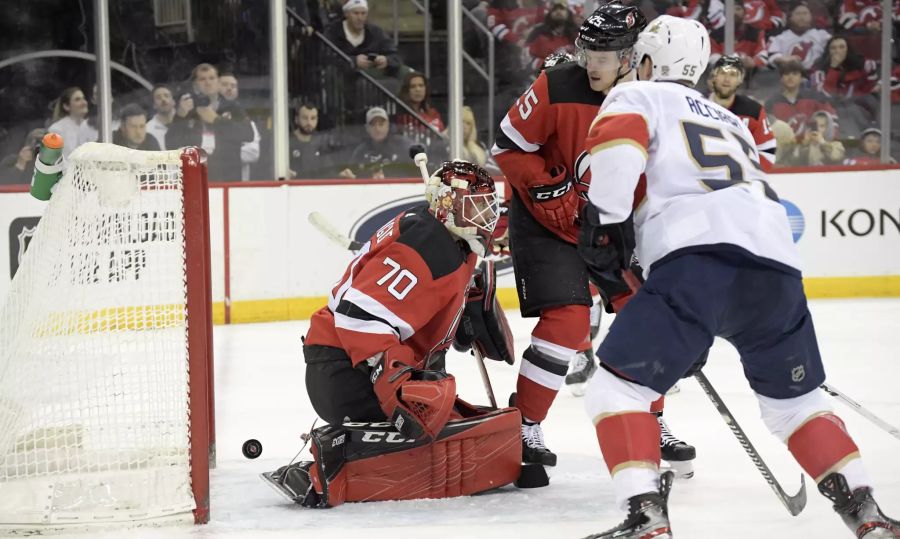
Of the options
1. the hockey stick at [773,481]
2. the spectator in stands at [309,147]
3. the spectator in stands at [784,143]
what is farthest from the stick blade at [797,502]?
the spectator in stands at [784,143]

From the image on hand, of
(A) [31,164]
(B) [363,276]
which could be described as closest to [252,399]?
(B) [363,276]

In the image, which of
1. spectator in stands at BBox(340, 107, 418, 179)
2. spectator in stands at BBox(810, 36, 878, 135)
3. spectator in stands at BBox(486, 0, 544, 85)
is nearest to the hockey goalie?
spectator in stands at BBox(340, 107, 418, 179)

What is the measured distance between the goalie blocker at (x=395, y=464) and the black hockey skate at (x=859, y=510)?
0.83m

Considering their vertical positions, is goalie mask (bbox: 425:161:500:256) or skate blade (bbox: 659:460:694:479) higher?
goalie mask (bbox: 425:161:500:256)

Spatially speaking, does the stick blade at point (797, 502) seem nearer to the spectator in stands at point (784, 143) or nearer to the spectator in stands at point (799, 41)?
the spectator in stands at point (784, 143)

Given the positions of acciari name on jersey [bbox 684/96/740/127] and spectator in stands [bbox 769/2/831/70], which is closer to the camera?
acciari name on jersey [bbox 684/96/740/127]

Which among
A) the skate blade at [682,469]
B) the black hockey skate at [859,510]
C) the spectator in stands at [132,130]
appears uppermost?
the black hockey skate at [859,510]

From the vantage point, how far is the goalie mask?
2809mm

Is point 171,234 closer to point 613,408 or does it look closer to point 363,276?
point 363,276

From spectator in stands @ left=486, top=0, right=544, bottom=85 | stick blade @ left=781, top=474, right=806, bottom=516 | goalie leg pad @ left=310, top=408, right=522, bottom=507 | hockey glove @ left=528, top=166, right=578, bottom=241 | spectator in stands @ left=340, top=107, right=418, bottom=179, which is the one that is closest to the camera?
stick blade @ left=781, top=474, right=806, bottom=516

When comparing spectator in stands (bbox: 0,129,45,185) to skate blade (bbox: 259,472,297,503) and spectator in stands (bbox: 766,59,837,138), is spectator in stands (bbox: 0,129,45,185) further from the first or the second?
spectator in stands (bbox: 766,59,837,138)

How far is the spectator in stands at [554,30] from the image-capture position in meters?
6.82

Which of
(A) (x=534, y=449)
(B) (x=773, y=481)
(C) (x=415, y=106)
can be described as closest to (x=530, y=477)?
(A) (x=534, y=449)

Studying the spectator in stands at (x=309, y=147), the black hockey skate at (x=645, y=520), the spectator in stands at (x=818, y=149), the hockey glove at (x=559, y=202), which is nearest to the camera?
the black hockey skate at (x=645, y=520)
